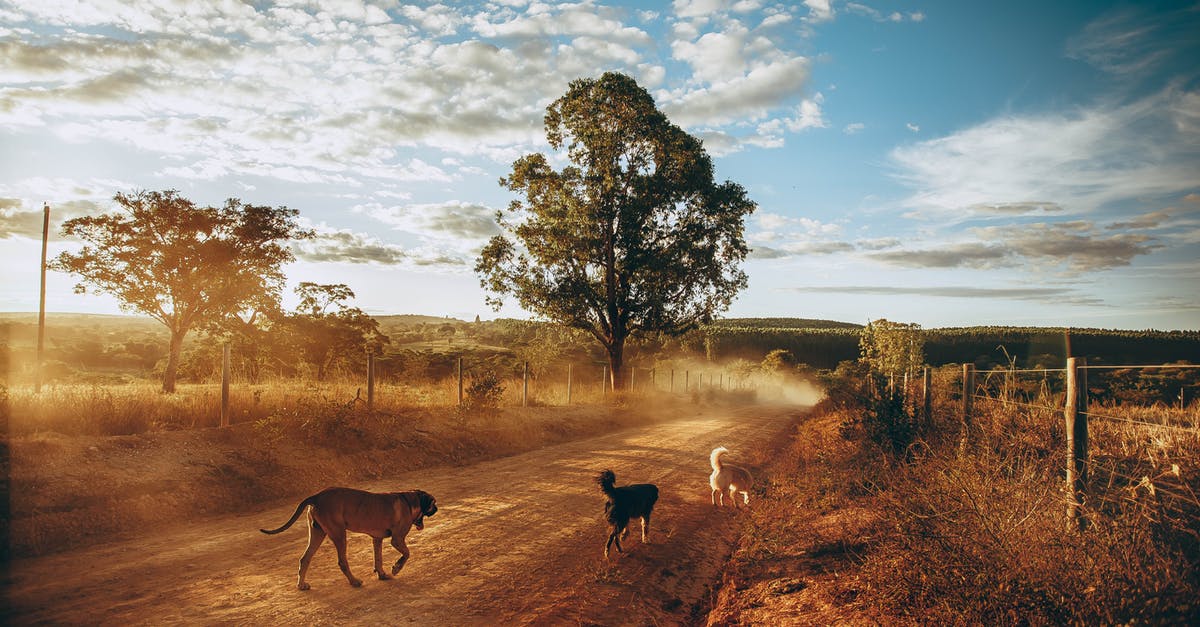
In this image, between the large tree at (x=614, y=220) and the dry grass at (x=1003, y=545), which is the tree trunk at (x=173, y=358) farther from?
the dry grass at (x=1003, y=545)

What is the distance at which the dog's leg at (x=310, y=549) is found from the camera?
5.71 meters

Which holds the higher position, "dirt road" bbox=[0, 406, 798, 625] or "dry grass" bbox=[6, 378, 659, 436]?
"dry grass" bbox=[6, 378, 659, 436]

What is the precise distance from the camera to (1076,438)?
5738 mm

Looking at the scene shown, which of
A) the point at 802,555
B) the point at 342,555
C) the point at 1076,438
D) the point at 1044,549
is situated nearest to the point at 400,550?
the point at 342,555

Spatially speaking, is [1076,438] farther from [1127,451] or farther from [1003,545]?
[1003,545]

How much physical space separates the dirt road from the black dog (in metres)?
0.24

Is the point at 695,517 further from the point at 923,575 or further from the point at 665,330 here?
the point at 665,330

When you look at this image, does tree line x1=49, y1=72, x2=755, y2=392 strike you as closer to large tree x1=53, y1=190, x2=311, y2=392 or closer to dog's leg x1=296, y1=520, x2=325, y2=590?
large tree x1=53, y1=190, x2=311, y2=392

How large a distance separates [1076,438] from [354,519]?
724 centimetres

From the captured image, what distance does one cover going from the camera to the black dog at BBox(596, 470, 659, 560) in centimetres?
710

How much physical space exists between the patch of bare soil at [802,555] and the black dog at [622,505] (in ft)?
4.07

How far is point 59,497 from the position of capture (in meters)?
7.74

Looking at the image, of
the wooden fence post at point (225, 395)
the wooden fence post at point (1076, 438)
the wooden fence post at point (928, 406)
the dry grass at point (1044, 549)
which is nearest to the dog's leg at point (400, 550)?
the dry grass at point (1044, 549)

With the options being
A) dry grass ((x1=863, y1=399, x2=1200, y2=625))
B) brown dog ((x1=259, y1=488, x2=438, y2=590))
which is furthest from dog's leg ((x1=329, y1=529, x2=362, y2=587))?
dry grass ((x1=863, y1=399, x2=1200, y2=625))
